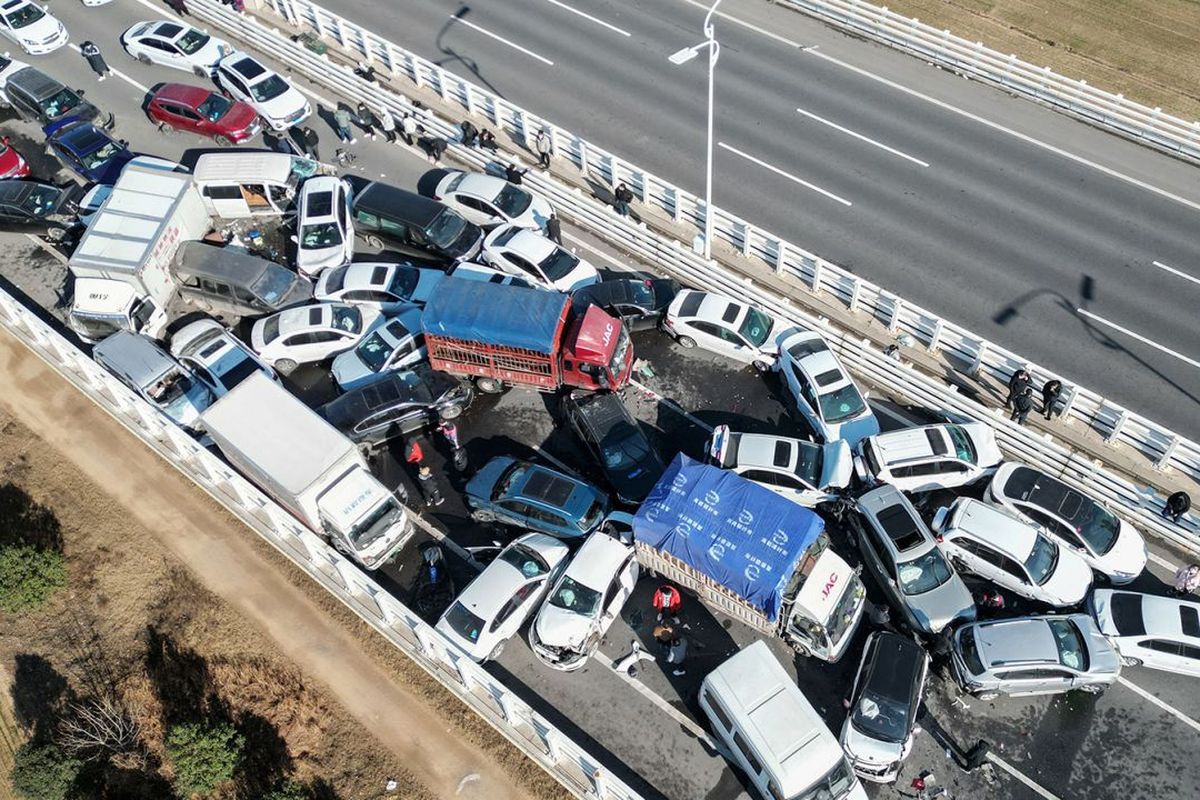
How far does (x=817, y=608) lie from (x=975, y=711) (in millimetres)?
4430

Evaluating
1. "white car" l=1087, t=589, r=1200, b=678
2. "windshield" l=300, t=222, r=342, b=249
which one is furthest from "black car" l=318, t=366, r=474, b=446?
"white car" l=1087, t=589, r=1200, b=678

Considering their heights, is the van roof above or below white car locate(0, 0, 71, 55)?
below

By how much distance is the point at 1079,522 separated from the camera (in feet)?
76.5

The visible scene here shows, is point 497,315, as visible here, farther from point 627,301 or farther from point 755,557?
point 755,557

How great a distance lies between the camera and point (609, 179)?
3316cm

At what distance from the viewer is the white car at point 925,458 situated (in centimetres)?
2458

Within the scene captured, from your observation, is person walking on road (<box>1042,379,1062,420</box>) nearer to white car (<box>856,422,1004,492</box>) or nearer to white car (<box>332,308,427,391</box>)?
white car (<box>856,422,1004,492</box>)

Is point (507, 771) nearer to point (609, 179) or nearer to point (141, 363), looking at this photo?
point (141, 363)

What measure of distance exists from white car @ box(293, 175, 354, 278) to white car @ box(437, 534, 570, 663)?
12552 mm

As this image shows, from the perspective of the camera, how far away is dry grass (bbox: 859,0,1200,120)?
37.5m

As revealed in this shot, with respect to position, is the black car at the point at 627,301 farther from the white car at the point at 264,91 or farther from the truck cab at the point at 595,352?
the white car at the point at 264,91

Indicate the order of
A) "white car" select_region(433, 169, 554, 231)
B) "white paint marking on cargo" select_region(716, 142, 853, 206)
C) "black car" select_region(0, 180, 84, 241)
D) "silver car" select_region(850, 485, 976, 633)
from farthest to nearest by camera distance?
1. "white paint marking on cargo" select_region(716, 142, 853, 206)
2. "black car" select_region(0, 180, 84, 241)
3. "white car" select_region(433, 169, 554, 231)
4. "silver car" select_region(850, 485, 976, 633)

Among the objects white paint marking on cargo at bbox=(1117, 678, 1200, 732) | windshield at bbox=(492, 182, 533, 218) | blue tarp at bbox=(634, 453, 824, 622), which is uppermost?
windshield at bbox=(492, 182, 533, 218)

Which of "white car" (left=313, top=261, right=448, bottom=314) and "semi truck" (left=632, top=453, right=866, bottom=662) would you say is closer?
"semi truck" (left=632, top=453, right=866, bottom=662)
